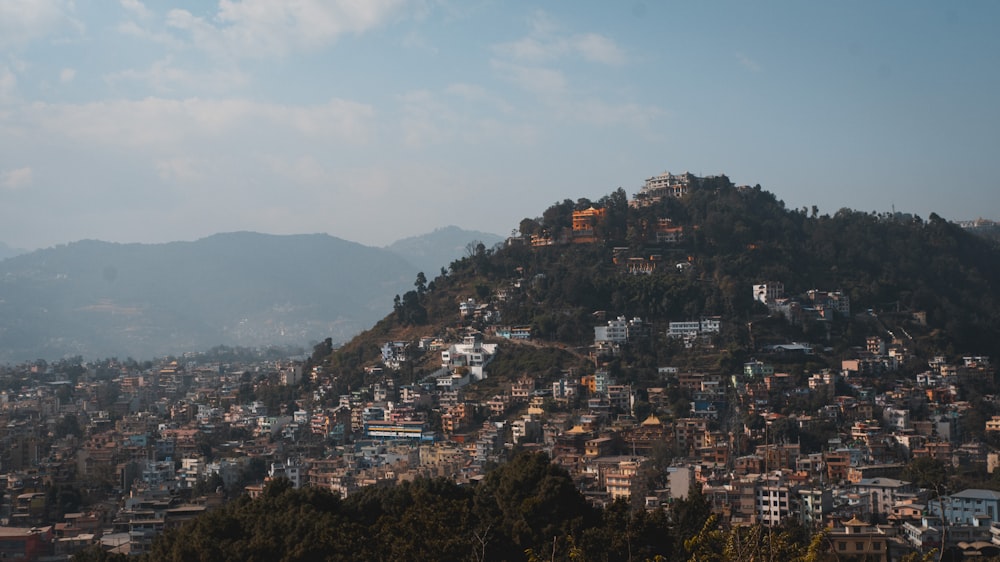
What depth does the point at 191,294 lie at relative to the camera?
114 meters

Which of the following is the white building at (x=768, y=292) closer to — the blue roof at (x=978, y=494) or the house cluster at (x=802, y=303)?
the house cluster at (x=802, y=303)

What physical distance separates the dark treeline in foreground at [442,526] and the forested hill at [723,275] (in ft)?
58.8

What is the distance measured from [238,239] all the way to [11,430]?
99.7 m

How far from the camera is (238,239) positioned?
130625mm

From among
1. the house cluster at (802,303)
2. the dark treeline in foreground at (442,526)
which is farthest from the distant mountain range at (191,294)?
the dark treeline in foreground at (442,526)

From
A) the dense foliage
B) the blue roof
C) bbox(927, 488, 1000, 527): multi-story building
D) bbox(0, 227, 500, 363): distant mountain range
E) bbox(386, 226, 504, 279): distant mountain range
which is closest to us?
the dense foliage

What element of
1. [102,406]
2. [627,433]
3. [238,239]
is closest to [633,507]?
[627,433]

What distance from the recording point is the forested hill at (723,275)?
34719mm

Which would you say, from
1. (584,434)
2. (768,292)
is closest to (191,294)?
(768,292)

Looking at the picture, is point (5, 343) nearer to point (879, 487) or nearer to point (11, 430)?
point (11, 430)

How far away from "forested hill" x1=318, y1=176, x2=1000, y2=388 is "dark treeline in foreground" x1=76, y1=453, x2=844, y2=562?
58.8ft

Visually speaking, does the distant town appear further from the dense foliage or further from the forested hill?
A: the dense foliage

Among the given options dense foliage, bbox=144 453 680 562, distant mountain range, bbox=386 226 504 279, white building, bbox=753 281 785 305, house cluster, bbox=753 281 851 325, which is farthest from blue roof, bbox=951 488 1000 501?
distant mountain range, bbox=386 226 504 279

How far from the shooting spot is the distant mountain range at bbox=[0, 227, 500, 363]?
96938 mm
